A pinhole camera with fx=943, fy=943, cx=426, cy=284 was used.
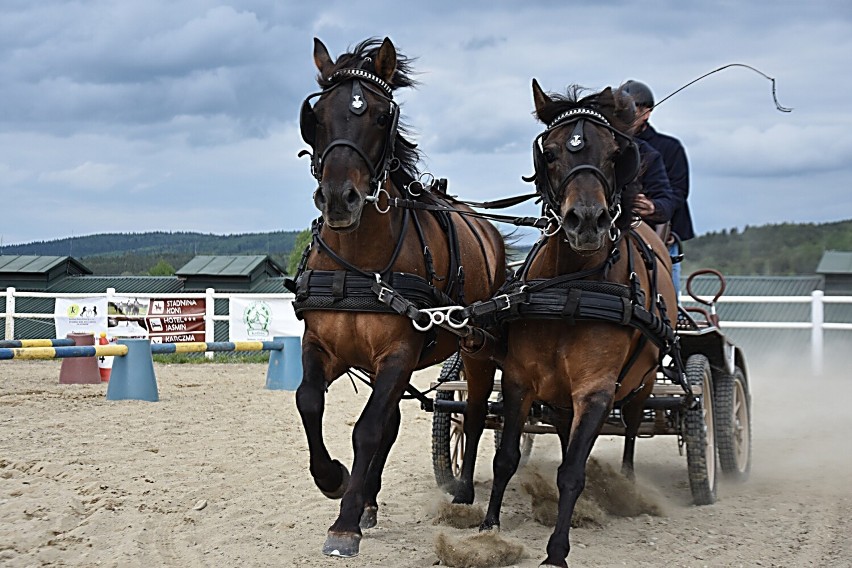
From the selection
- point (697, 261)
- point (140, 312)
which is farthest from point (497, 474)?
point (140, 312)

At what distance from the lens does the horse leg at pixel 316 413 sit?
4465 millimetres

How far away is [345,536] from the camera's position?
4.18m

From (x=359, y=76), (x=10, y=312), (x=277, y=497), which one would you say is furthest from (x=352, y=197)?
(x=10, y=312)

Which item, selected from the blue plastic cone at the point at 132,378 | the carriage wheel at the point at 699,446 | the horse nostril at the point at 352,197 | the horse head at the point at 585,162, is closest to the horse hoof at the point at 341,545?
the horse nostril at the point at 352,197

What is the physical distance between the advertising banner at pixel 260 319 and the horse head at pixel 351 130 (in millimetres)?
10766

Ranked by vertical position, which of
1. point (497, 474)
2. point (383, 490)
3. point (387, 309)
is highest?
point (387, 309)

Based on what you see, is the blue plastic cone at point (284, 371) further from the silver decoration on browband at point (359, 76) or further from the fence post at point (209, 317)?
the silver decoration on browband at point (359, 76)

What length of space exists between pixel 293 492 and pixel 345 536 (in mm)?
1760

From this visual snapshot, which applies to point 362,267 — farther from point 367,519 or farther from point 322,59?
point 367,519

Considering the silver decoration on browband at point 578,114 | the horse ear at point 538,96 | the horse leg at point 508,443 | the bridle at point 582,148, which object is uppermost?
the horse ear at point 538,96

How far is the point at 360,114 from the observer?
4.32m

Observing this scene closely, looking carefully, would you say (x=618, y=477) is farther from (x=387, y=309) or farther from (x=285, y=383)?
(x=285, y=383)

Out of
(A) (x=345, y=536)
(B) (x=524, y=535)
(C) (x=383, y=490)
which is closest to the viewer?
(A) (x=345, y=536)

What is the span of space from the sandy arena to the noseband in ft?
5.86
